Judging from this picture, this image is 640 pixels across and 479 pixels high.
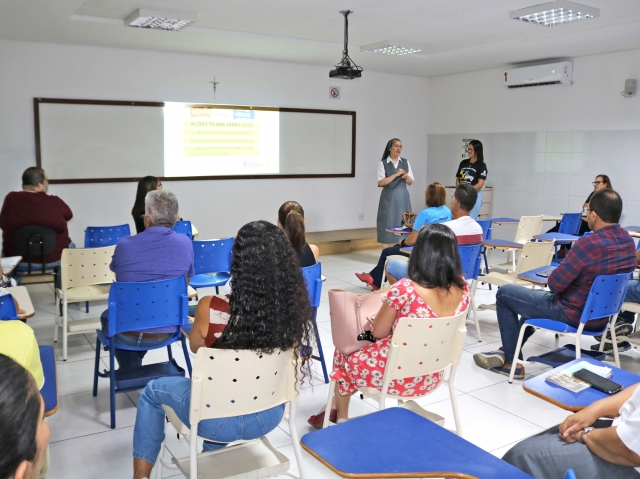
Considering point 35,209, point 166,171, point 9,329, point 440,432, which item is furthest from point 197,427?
point 166,171

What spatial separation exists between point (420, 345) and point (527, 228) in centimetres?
434

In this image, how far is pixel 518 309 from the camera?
3.84 meters

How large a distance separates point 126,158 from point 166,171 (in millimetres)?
555

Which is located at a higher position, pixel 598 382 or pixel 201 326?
pixel 201 326

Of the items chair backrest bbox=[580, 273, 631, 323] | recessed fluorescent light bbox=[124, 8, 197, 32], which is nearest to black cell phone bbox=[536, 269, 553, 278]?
chair backrest bbox=[580, 273, 631, 323]

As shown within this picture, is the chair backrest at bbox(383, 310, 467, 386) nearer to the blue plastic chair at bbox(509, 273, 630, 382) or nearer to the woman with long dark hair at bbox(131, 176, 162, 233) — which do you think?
the blue plastic chair at bbox(509, 273, 630, 382)

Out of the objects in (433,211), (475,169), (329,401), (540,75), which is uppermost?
(540,75)

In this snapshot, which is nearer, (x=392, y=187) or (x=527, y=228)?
(x=527, y=228)

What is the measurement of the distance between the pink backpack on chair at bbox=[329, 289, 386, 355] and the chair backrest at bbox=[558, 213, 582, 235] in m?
4.49

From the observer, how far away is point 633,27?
590cm

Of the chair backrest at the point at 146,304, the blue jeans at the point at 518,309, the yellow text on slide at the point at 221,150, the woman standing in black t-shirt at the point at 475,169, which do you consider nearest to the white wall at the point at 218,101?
the yellow text on slide at the point at 221,150

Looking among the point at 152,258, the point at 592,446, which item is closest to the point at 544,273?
the point at 592,446

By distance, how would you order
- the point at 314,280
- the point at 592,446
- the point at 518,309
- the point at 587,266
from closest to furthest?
1. the point at 592,446
2. the point at 587,266
3. the point at 314,280
4. the point at 518,309

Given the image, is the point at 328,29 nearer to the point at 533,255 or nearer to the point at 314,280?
the point at 533,255
